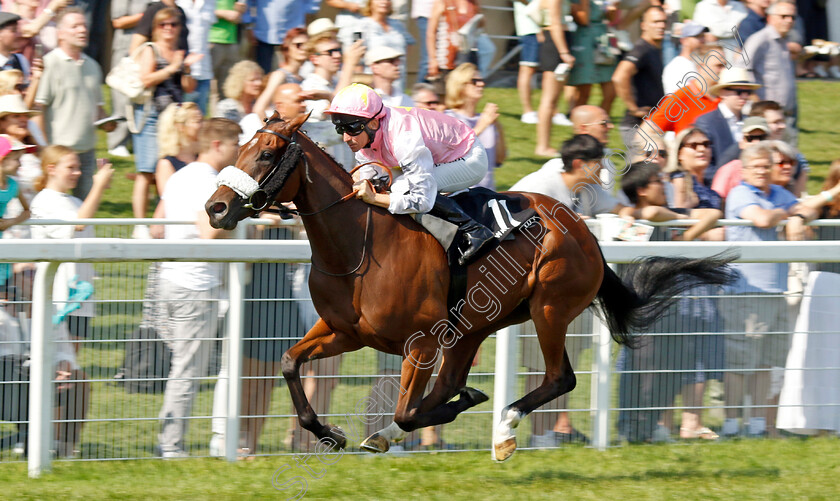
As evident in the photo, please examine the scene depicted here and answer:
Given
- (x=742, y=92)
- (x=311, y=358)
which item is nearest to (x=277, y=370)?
(x=311, y=358)

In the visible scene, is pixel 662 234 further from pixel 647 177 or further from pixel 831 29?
pixel 831 29

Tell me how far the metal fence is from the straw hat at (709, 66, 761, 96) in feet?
7.57

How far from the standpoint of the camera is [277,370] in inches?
205

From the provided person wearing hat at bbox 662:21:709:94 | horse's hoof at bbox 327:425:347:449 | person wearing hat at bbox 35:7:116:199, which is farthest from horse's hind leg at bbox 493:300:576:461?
person wearing hat at bbox 662:21:709:94

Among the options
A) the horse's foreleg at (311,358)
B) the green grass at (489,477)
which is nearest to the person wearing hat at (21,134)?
the green grass at (489,477)

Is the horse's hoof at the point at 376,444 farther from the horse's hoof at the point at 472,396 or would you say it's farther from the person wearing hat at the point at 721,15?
the person wearing hat at the point at 721,15

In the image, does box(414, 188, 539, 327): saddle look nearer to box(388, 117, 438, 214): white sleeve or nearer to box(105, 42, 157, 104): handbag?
box(388, 117, 438, 214): white sleeve

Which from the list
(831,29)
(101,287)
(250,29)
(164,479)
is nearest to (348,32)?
(250,29)

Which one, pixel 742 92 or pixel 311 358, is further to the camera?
pixel 742 92

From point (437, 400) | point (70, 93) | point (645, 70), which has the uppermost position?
point (645, 70)

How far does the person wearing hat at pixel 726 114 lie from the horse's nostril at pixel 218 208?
13.7 feet

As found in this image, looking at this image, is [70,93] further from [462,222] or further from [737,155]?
[737,155]

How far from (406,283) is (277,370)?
982mm

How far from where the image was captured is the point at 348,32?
832cm
